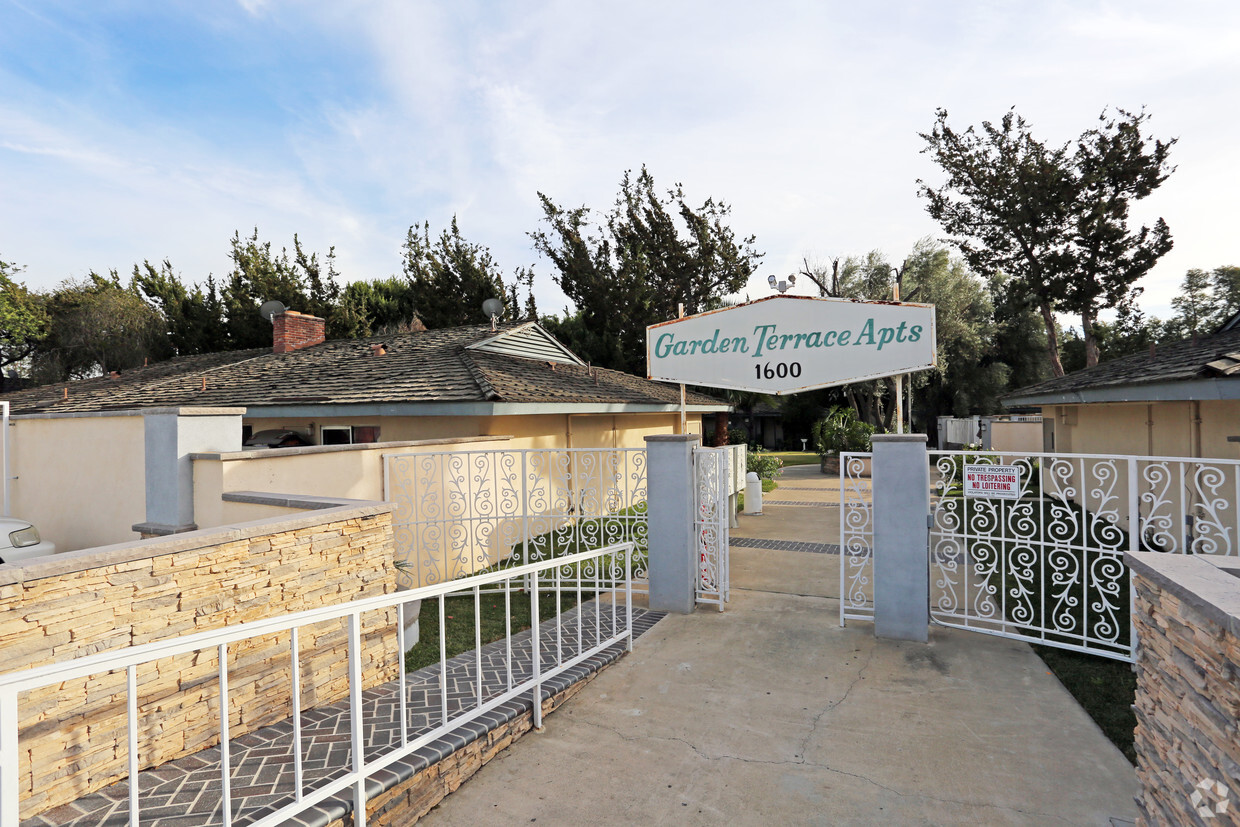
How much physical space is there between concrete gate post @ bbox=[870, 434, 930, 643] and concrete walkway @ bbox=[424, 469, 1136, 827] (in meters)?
0.25

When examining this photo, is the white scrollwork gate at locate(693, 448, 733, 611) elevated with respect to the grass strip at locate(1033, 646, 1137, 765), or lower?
elevated

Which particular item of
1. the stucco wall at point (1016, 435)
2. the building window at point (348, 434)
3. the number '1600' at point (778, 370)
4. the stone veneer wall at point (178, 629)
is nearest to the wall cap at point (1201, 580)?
the number '1600' at point (778, 370)

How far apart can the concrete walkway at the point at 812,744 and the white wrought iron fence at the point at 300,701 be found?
1.50ft

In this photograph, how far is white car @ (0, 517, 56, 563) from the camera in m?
6.74

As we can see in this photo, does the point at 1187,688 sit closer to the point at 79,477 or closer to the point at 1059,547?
the point at 1059,547

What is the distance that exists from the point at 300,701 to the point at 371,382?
8272 millimetres

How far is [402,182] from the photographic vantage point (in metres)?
18.1

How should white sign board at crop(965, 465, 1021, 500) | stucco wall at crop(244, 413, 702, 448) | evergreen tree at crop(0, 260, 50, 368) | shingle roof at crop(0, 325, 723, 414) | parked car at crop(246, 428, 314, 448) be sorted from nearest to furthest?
1. white sign board at crop(965, 465, 1021, 500)
2. shingle roof at crop(0, 325, 723, 414)
3. stucco wall at crop(244, 413, 702, 448)
4. parked car at crop(246, 428, 314, 448)
5. evergreen tree at crop(0, 260, 50, 368)

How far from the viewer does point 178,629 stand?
3.47 meters

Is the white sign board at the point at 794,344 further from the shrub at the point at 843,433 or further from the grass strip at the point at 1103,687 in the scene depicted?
the shrub at the point at 843,433

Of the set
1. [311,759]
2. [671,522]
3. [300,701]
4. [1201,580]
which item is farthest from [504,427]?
[1201,580]

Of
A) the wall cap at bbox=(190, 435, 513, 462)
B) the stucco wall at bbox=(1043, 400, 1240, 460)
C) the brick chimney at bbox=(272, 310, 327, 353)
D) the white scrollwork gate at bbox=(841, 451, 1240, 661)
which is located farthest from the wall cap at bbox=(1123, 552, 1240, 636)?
the brick chimney at bbox=(272, 310, 327, 353)

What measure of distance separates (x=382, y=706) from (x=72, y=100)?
1705 cm

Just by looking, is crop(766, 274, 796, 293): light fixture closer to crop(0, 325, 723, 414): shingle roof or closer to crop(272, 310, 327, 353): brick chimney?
crop(0, 325, 723, 414): shingle roof
